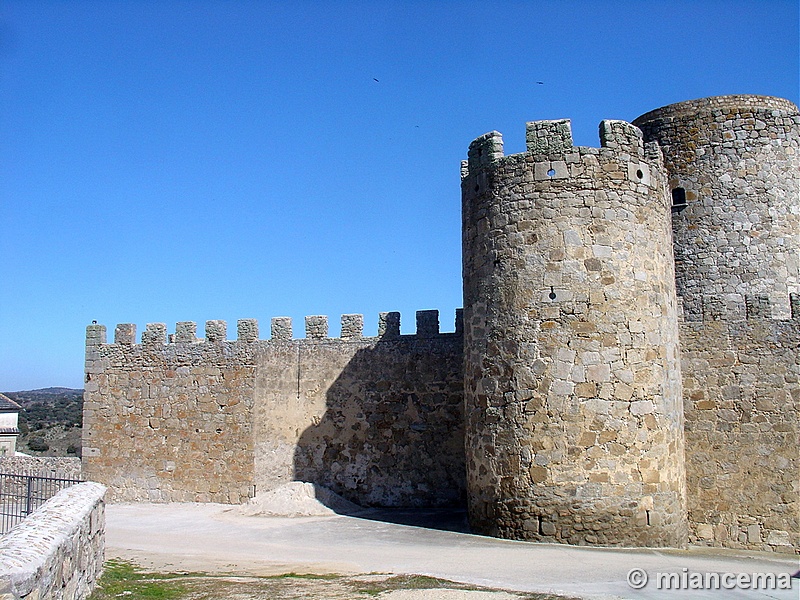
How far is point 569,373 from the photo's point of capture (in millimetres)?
11211

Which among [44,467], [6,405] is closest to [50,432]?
A: [6,405]

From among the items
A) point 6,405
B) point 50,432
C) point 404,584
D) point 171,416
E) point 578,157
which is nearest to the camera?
point 404,584

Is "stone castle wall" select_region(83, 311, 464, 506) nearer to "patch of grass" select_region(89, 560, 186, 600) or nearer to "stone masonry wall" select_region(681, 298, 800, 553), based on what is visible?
"stone masonry wall" select_region(681, 298, 800, 553)

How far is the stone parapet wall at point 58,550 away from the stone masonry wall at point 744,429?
920cm

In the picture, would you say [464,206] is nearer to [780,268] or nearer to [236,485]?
[780,268]

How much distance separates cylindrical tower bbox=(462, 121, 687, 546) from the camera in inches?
433

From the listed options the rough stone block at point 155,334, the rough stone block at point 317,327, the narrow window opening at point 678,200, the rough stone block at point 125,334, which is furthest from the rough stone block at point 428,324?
the rough stone block at point 125,334

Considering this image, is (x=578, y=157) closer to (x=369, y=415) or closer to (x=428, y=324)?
(x=428, y=324)

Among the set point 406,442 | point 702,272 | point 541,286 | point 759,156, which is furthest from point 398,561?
point 759,156

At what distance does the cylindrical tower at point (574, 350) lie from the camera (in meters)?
11.0

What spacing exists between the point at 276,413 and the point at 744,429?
30.1ft

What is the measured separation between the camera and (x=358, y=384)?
1597 cm

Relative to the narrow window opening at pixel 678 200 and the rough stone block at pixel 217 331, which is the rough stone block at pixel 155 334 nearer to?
the rough stone block at pixel 217 331

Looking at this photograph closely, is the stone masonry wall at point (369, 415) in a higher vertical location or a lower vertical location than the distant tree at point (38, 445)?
higher
